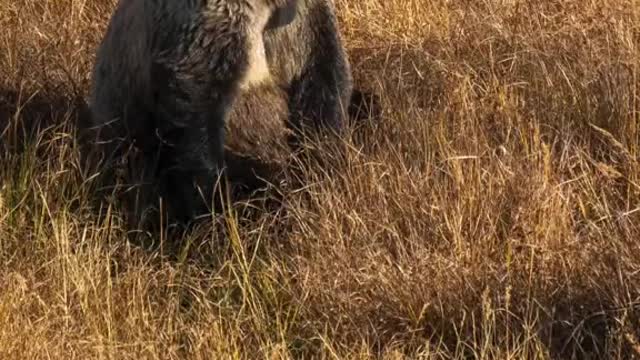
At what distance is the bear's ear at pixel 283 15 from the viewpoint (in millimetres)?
6504

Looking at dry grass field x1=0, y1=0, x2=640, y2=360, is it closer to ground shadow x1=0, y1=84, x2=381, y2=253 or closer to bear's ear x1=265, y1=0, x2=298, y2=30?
ground shadow x1=0, y1=84, x2=381, y2=253

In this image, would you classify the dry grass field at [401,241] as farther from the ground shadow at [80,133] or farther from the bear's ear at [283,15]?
the bear's ear at [283,15]

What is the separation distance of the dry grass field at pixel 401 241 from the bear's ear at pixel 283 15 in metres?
0.57

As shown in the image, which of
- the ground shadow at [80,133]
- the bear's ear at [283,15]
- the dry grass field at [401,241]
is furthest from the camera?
the bear's ear at [283,15]

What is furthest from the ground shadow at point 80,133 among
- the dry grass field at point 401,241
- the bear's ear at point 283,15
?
the bear's ear at point 283,15

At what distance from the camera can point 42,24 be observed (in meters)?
8.26

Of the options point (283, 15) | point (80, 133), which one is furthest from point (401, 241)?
point (80, 133)

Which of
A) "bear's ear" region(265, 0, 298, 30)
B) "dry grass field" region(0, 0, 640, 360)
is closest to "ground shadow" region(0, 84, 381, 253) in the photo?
"dry grass field" region(0, 0, 640, 360)

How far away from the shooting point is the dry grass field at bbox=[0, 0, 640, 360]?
5.02m

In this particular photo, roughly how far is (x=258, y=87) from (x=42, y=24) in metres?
2.13

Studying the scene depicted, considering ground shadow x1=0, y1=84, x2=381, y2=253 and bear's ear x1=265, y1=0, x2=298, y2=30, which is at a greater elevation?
bear's ear x1=265, y1=0, x2=298, y2=30

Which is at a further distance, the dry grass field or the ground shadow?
the ground shadow

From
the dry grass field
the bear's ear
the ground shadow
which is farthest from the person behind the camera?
the bear's ear

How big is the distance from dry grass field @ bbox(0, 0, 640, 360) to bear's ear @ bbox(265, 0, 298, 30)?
57 cm
